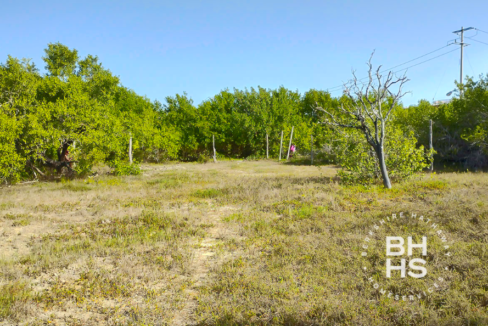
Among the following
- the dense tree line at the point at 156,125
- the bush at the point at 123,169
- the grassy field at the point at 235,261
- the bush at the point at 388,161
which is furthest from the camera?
the bush at the point at 123,169

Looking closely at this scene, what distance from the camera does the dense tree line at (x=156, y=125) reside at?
16.2 metres

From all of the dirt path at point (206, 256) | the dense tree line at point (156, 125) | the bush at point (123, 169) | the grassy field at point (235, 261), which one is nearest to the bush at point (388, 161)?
the dense tree line at point (156, 125)

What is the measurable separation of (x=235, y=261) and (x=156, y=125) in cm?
3066

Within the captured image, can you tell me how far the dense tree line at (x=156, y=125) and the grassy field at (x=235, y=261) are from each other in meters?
4.85

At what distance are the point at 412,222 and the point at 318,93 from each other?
137 ft

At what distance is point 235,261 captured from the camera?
6695 millimetres

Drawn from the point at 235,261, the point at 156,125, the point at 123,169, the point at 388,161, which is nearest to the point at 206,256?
the point at 235,261

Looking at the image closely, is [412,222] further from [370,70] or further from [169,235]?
[370,70]

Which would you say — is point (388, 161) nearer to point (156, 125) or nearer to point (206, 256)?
point (206, 256)

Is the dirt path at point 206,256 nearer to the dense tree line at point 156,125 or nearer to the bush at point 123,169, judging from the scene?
the dense tree line at point 156,125

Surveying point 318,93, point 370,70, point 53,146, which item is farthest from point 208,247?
point 318,93

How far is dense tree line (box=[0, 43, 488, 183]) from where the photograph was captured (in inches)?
636

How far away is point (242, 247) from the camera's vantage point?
24.7 feet

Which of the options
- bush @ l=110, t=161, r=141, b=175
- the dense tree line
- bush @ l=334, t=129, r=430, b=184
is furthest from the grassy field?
bush @ l=110, t=161, r=141, b=175
